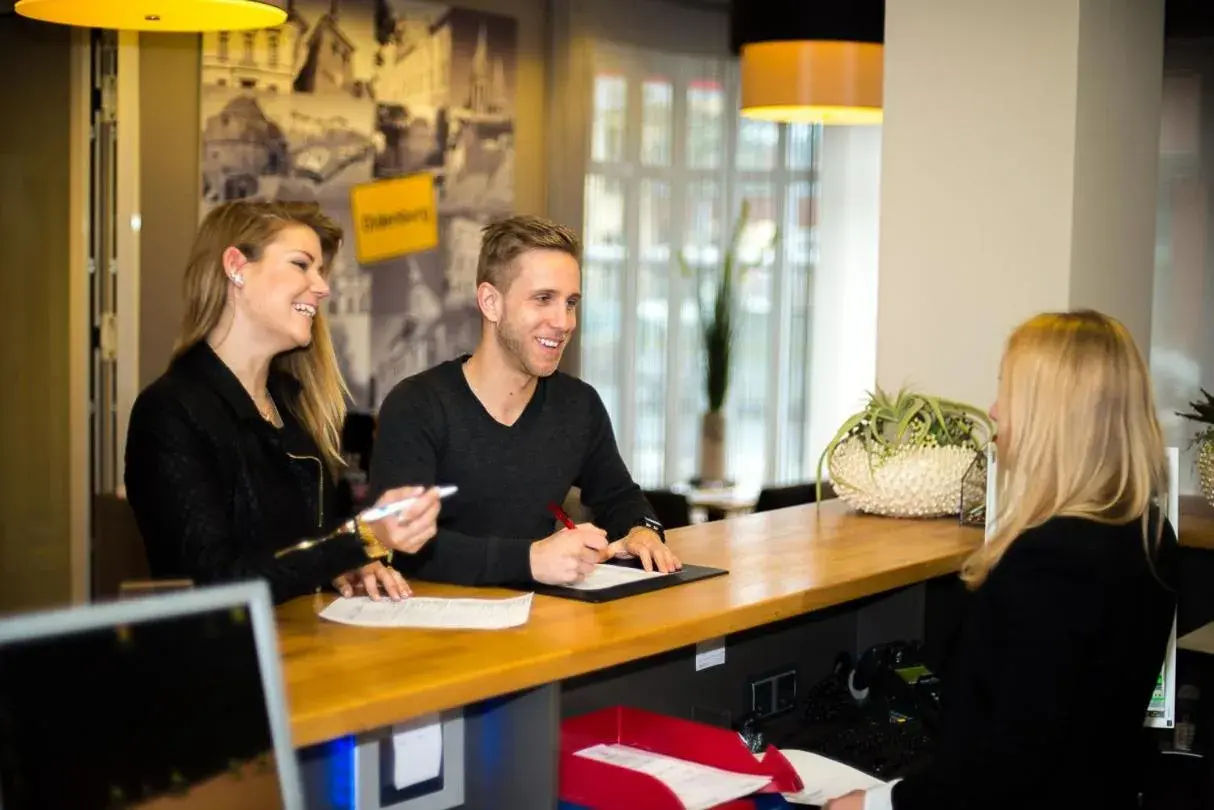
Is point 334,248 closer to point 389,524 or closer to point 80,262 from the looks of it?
point 389,524

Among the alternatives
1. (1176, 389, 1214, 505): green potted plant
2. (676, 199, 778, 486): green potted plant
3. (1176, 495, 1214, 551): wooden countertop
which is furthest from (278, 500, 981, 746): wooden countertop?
(676, 199, 778, 486): green potted plant

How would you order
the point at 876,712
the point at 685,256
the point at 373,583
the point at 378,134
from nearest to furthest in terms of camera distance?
the point at 373,583
the point at 876,712
the point at 378,134
the point at 685,256

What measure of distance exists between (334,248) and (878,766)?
1345 millimetres

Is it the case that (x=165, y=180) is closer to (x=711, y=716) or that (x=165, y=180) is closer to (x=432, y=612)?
(x=711, y=716)

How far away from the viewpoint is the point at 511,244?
2.73 meters

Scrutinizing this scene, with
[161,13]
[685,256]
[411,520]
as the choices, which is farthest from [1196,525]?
[685,256]

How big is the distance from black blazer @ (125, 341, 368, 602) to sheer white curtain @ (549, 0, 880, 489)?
4.43 metres

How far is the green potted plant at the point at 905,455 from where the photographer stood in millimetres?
3201

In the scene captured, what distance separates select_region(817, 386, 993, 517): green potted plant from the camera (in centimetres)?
320

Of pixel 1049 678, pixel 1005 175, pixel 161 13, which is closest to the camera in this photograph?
pixel 1049 678

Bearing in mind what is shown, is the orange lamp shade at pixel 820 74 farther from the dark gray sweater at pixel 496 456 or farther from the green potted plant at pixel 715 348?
the dark gray sweater at pixel 496 456

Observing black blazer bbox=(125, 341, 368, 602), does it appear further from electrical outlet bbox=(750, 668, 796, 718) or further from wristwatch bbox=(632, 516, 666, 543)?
electrical outlet bbox=(750, 668, 796, 718)

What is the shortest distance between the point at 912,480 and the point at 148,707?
2.24 metres

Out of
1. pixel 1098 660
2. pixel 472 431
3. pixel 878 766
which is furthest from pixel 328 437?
pixel 1098 660
